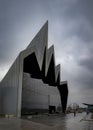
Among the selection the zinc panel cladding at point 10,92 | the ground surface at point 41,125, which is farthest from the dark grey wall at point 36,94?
the ground surface at point 41,125

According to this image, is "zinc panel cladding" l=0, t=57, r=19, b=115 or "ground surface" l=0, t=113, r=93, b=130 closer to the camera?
"ground surface" l=0, t=113, r=93, b=130

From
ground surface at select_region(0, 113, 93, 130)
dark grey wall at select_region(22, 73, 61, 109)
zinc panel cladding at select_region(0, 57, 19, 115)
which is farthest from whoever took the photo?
dark grey wall at select_region(22, 73, 61, 109)

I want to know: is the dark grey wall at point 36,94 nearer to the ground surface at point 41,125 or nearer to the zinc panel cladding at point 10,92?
the zinc panel cladding at point 10,92

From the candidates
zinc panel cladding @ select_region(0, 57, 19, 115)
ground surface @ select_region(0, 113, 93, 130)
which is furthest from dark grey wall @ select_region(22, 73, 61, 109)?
ground surface @ select_region(0, 113, 93, 130)

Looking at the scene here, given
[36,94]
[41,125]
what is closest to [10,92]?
[36,94]

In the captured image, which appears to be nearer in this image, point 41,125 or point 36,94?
point 41,125

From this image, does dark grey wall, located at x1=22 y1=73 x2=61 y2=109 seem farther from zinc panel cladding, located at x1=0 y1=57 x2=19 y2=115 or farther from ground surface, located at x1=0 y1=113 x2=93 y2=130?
ground surface, located at x1=0 y1=113 x2=93 y2=130

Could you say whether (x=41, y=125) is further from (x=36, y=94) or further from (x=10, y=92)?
(x=36, y=94)

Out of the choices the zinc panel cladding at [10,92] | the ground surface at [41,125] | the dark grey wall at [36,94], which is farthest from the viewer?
the dark grey wall at [36,94]

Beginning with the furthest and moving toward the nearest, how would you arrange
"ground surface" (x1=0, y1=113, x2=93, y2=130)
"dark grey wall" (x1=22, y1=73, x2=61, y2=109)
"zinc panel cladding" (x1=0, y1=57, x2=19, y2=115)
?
"dark grey wall" (x1=22, y1=73, x2=61, y2=109), "zinc panel cladding" (x1=0, y1=57, x2=19, y2=115), "ground surface" (x1=0, y1=113, x2=93, y2=130)

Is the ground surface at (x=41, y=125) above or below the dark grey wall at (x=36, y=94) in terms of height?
below

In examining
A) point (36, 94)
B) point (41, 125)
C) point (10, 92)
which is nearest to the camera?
point (41, 125)

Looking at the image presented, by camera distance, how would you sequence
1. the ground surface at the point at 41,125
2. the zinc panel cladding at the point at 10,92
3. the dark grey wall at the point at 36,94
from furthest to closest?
the dark grey wall at the point at 36,94
the zinc panel cladding at the point at 10,92
the ground surface at the point at 41,125

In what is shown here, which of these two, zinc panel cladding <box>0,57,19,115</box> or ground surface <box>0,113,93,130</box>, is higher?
zinc panel cladding <box>0,57,19,115</box>
